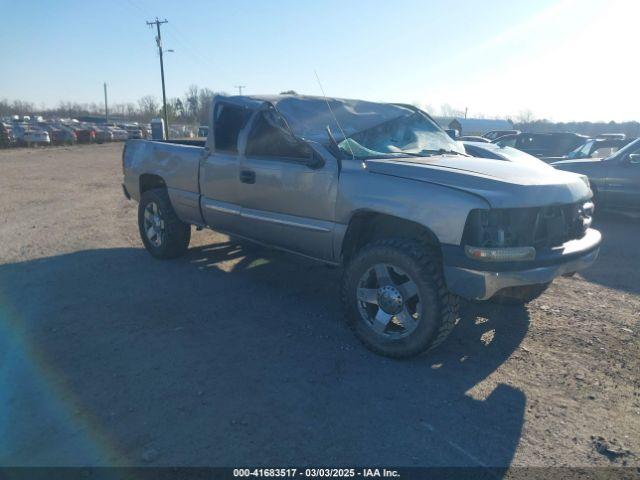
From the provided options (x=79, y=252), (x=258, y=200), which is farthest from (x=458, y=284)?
(x=79, y=252)

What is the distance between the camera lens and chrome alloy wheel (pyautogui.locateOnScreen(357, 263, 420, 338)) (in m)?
3.66

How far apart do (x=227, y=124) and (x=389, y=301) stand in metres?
2.87

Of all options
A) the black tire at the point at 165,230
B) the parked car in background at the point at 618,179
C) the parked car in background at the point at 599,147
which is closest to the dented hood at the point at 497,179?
the black tire at the point at 165,230

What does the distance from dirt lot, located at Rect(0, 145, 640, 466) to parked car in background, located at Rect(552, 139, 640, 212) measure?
145 inches

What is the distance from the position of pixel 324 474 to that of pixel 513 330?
8.17 feet

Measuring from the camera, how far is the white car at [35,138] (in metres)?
35.3

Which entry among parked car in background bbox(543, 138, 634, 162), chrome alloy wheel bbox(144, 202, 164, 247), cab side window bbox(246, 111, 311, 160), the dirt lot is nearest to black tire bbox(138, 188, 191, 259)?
chrome alloy wheel bbox(144, 202, 164, 247)

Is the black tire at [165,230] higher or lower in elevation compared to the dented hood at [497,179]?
lower

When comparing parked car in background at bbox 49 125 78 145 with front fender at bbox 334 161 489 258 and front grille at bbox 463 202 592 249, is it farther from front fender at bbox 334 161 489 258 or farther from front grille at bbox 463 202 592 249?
front grille at bbox 463 202 592 249

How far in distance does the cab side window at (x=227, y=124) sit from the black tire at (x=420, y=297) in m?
2.27

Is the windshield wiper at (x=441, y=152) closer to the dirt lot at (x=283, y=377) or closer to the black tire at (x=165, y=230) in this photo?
the dirt lot at (x=283, y=377)

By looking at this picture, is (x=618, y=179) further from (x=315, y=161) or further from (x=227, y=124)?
(x=227, y=124)

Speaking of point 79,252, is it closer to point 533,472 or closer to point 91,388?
point 91,388

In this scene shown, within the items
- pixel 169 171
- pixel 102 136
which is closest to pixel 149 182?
pixel 169 171
